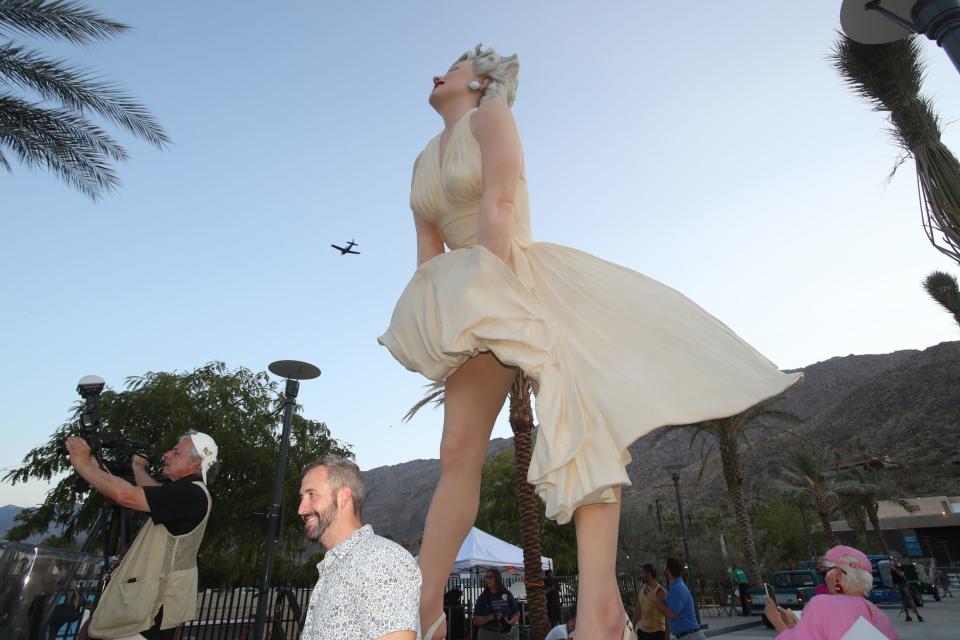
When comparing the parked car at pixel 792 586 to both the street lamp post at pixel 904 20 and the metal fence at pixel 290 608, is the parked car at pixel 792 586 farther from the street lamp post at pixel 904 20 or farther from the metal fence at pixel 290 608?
the street lamp post at pixel 904 20

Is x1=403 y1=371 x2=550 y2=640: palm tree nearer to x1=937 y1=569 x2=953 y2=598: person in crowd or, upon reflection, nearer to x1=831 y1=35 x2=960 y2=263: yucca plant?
x1=831 y1=35 x2=960 y2=263: yucca plant

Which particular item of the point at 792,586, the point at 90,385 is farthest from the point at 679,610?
the point at 792,586

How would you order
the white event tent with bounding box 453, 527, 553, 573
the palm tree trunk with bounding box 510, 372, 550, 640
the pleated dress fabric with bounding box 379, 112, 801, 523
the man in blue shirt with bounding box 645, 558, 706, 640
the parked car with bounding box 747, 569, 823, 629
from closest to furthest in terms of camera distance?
the pleated dress fabric with bounding box 379, 112, 801, 523
the man in blue shirt with bounding box 645, 558, 706, 640
the palm tree trunk with bounding box 510, 372, 550, 640
the white event tent with bounding box 453, 527, 553, 573
the parked car with bounding box 747, 569, 823, 629

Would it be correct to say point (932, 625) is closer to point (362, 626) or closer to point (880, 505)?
point (362, 626)

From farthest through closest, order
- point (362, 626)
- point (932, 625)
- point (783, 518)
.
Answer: point (783, 518) < point (932, 625) < point (362, 626)

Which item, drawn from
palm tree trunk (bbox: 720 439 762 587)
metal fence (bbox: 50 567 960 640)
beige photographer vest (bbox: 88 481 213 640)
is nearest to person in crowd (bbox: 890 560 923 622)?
palm tree trunk (bbox: 720 439 762 587)

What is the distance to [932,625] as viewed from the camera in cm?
1495

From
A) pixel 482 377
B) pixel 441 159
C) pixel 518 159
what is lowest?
pixel 482 377

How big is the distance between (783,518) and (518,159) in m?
54.8

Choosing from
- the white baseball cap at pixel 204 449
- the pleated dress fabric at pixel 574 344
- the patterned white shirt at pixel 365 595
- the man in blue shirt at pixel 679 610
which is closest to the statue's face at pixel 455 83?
the pleated dress fabric at pixel 574 344

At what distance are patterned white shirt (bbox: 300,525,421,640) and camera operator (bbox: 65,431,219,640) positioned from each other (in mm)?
1625

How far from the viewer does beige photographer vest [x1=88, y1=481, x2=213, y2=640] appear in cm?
278

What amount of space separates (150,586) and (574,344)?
2.42 meters

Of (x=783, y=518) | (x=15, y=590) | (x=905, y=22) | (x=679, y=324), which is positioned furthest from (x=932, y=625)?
(x=783, y=518)
